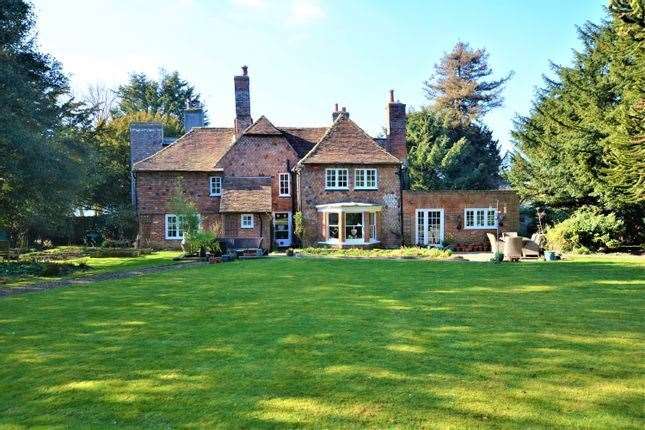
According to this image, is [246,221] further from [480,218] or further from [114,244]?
[480,218]

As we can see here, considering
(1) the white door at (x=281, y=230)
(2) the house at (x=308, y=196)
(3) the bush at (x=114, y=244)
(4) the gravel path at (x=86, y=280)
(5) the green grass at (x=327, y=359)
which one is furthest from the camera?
(3) the bush at (x=114, y=244)

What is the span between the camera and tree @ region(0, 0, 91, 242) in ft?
65.7

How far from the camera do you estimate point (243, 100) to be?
33.1 metres

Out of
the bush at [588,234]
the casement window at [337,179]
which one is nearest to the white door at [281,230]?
the casement window at [337,179]

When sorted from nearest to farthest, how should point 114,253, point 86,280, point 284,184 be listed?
point 86,280
point 114,253
point 284,184

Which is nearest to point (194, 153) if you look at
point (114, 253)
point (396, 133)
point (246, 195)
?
point (246, 195)

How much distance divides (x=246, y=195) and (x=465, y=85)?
3625cm

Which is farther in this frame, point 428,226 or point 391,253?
point 428,226

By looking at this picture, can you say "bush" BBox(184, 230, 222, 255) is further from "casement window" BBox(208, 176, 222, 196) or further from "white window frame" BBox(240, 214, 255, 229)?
"casement window" BBox(208, 176, 222, 196)

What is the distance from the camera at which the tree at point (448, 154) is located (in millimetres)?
47312

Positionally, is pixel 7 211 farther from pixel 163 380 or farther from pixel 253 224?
pixel 163 380

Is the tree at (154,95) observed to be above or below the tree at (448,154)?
above

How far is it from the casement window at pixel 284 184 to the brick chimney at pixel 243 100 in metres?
4.43

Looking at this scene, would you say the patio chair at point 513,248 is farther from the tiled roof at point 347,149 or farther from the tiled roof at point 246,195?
the tiled roof at point 246,195
